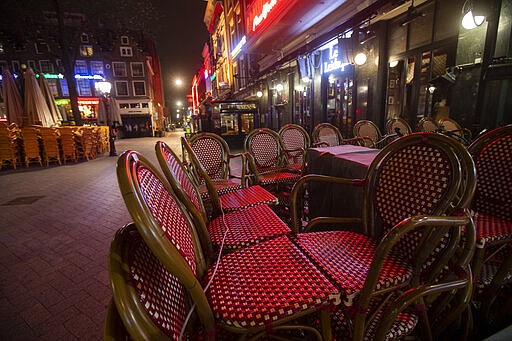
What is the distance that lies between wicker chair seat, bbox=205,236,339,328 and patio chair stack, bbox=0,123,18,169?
10.9 meters

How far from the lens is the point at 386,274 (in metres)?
1.21

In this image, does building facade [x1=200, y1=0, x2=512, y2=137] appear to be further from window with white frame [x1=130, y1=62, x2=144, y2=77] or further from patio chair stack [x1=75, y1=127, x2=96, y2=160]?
window with white frame [x1=130, y1=62, x2=144, y2=77]

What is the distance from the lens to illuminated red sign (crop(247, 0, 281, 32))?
7638 millimetres

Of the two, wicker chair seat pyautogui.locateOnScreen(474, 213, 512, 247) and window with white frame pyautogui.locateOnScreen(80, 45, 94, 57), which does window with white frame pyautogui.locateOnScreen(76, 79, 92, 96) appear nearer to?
window with white frame pyautogui.locateOnScreen(80, 45, 94, 57)

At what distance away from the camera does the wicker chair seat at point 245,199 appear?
2251 mm

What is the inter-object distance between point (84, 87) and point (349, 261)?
37374mm

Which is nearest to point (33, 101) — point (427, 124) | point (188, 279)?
point (188, 279)

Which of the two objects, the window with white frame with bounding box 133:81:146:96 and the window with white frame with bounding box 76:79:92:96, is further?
the window with white frame with bounding box 133:81:146:96

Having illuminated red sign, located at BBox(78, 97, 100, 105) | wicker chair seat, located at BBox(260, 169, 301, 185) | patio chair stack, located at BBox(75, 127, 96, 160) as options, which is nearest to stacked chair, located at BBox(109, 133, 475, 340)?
wicker chair seat, located at BBox(260, 169, 301, 185)

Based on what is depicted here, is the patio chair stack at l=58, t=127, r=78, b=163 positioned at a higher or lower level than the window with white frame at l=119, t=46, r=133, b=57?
lower

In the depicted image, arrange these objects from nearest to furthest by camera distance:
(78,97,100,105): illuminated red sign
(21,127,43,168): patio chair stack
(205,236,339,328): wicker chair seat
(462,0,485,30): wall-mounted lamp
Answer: (205,236,339,328): wicker chair seat, (462,0,485,30): wall-mounted lamp, (21,127,43,168): patio chair stack, (78,97,100,105): illuminated red sign

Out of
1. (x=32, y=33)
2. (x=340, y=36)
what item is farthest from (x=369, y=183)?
(x=32, y=33)

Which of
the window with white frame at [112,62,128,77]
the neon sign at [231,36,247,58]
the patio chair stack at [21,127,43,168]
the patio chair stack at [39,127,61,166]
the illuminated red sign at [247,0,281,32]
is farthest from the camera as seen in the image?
the window with white frame at [112,62,128,77]

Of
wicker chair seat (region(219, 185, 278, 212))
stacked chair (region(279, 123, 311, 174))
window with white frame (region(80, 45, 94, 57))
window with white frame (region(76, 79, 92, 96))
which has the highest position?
window with white frame (region(80, 45, 94, 57))
